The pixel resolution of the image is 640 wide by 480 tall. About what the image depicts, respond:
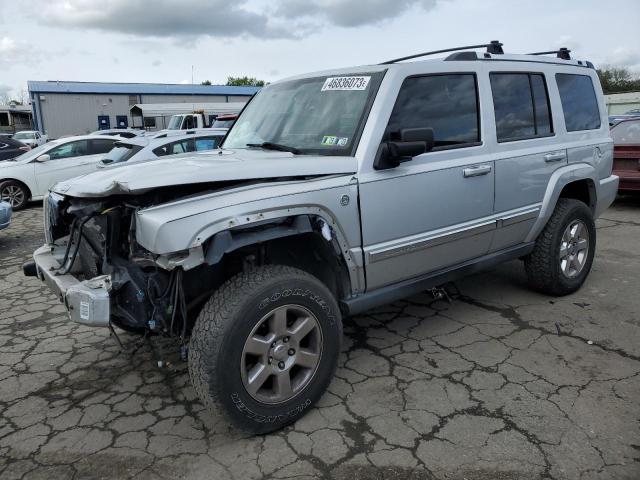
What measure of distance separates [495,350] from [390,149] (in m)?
1.72

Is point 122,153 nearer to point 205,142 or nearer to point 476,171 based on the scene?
point 205,142

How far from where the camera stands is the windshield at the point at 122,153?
28.8 feet

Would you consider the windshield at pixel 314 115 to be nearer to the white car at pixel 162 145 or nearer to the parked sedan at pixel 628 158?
the white car at pixel 162 145

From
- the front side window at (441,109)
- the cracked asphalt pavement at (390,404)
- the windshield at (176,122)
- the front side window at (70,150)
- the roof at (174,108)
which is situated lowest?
the cracked asphalt pavement at (390,404)

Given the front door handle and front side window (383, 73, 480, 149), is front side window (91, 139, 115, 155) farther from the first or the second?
the front door handle

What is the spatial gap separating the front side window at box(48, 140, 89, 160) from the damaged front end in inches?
359

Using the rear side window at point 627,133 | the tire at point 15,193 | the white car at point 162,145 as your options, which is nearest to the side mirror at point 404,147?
the white car at point 162,145

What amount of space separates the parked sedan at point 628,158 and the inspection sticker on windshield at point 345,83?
22.3 ft

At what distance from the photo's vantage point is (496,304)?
463cm

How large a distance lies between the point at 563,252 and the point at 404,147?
94.1 inches

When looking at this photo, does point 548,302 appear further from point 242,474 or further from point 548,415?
point 242,474

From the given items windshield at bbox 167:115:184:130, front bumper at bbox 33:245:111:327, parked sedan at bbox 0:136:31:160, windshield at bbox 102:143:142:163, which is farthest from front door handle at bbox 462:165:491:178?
windshield at bbox 167:115:184:130

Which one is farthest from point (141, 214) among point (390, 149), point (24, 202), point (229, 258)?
point (24, 202)

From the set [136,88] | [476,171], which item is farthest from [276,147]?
[136,88]
